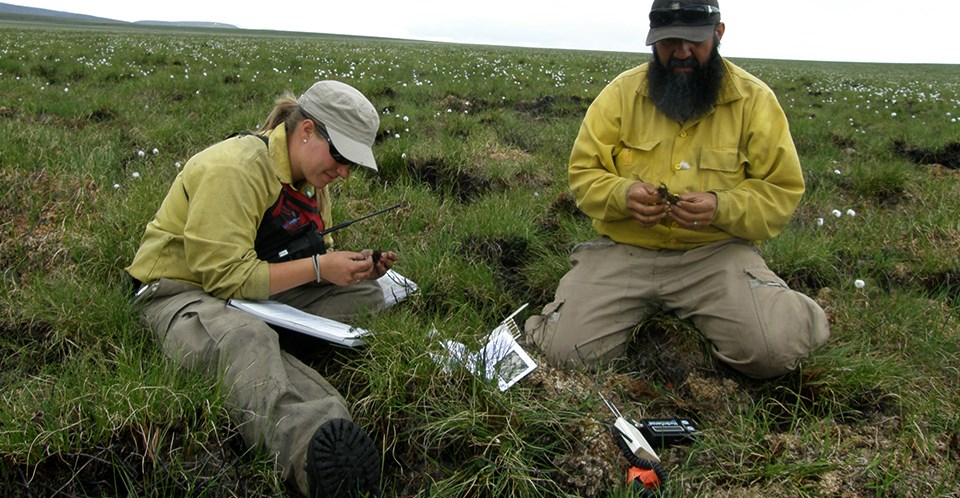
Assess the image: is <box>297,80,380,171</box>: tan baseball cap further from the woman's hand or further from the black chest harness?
the woman's hand

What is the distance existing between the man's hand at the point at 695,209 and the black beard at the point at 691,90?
1.57 ft

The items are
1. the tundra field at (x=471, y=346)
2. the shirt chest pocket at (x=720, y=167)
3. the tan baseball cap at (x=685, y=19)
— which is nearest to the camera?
the tundra field at (x=471, y=346)

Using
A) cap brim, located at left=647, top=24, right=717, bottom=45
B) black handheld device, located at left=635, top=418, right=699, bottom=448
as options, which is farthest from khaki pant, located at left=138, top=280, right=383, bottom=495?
cap brim, located at left=647, top=24, right=717, bottom=45

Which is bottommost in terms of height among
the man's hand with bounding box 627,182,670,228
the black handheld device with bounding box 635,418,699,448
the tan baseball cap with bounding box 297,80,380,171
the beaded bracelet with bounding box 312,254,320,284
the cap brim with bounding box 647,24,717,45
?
the black handheld device with bounding box 635,418,699,448

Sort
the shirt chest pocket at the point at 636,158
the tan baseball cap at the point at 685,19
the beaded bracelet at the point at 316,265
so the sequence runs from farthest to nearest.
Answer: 1. the shirt chest pocket at the point at 636,158
2. the tan baseball cap at the point at 685,19
3. the beaded bracelet at the point at 316,265

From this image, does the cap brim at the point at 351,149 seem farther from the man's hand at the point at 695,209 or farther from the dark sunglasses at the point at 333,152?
the man's hand at the point at 695,209

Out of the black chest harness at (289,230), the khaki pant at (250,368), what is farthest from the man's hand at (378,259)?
the khaki pant at (250,368)

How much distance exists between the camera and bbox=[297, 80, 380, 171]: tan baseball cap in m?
3.19

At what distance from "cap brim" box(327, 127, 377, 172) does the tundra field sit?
778 mm

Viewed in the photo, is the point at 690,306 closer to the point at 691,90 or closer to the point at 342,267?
the point at 691,90

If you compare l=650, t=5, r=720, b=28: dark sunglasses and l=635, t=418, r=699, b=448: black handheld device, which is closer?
l=635, t=418, r=699, b=448: black handheld device

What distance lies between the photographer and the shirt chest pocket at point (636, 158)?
3672mm

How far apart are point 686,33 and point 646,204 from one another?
893mm

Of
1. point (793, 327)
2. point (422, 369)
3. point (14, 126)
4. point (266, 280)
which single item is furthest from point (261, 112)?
point (793, 327)
